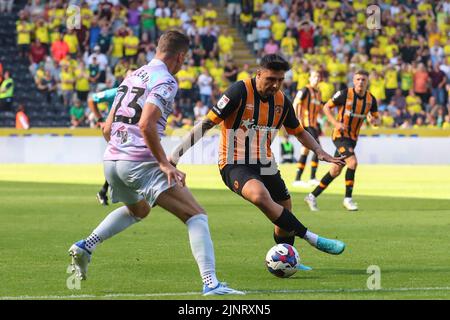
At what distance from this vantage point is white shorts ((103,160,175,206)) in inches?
368

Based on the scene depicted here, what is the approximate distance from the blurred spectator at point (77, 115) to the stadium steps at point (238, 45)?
6.45 meters

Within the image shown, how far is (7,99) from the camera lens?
117 ft

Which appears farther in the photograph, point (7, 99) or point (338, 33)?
point (338, 33)

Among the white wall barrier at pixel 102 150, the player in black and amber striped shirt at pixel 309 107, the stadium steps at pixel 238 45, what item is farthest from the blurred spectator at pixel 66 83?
the player in black and amber striped shirt at pixel 309 107

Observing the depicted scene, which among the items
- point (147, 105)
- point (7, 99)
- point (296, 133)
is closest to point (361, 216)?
point (296, 133)

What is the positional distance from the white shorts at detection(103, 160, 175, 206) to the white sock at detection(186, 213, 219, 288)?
38cm

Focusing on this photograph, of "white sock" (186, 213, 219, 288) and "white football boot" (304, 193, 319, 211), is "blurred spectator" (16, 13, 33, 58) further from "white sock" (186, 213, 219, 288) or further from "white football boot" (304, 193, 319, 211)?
"white sock" (186, 213, 219, 288)

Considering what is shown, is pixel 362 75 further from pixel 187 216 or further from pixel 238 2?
pixel 238 2

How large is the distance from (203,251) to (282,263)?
164cm

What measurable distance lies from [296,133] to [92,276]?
8.12ft

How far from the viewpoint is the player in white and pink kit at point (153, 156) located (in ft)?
29.9

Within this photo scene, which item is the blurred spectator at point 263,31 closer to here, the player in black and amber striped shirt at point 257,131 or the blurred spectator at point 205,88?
the blurred spectator at point 205,88

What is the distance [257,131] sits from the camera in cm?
1127
